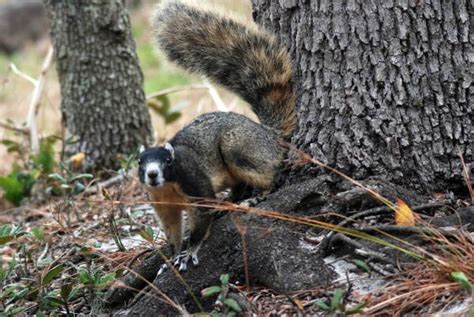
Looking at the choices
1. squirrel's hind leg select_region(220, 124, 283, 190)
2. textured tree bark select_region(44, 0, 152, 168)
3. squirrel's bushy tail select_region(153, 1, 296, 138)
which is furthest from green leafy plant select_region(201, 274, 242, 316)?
textured tree bark select_region(44, 0, 152, 168)

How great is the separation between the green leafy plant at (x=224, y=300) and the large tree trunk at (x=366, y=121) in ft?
0.85

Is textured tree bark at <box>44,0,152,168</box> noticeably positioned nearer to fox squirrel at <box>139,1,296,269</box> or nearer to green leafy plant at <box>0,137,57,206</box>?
green leafy plant at <box>0,137,57,206</box>

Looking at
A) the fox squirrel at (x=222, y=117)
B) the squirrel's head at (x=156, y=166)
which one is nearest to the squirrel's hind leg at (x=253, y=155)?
the fox squirrel at (x=222, y=117)

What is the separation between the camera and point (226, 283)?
3.11m

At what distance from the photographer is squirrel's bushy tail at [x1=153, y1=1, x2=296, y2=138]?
3992 millimetres

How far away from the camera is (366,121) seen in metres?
3.67

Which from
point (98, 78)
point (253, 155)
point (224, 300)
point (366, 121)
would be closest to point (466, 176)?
point (366, 121)

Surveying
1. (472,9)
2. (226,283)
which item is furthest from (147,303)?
(472,9)

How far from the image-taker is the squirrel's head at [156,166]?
3398 millimetres

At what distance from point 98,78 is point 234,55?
2088mm

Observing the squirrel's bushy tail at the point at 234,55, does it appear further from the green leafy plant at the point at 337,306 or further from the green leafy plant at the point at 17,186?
the green leafy plant at the point at 17,186

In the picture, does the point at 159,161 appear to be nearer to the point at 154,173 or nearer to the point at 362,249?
the point at 154,173

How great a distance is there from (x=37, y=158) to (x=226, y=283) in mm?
3120

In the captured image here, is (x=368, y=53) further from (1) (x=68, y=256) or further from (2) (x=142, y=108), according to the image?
(2) (x=142, y=108)
